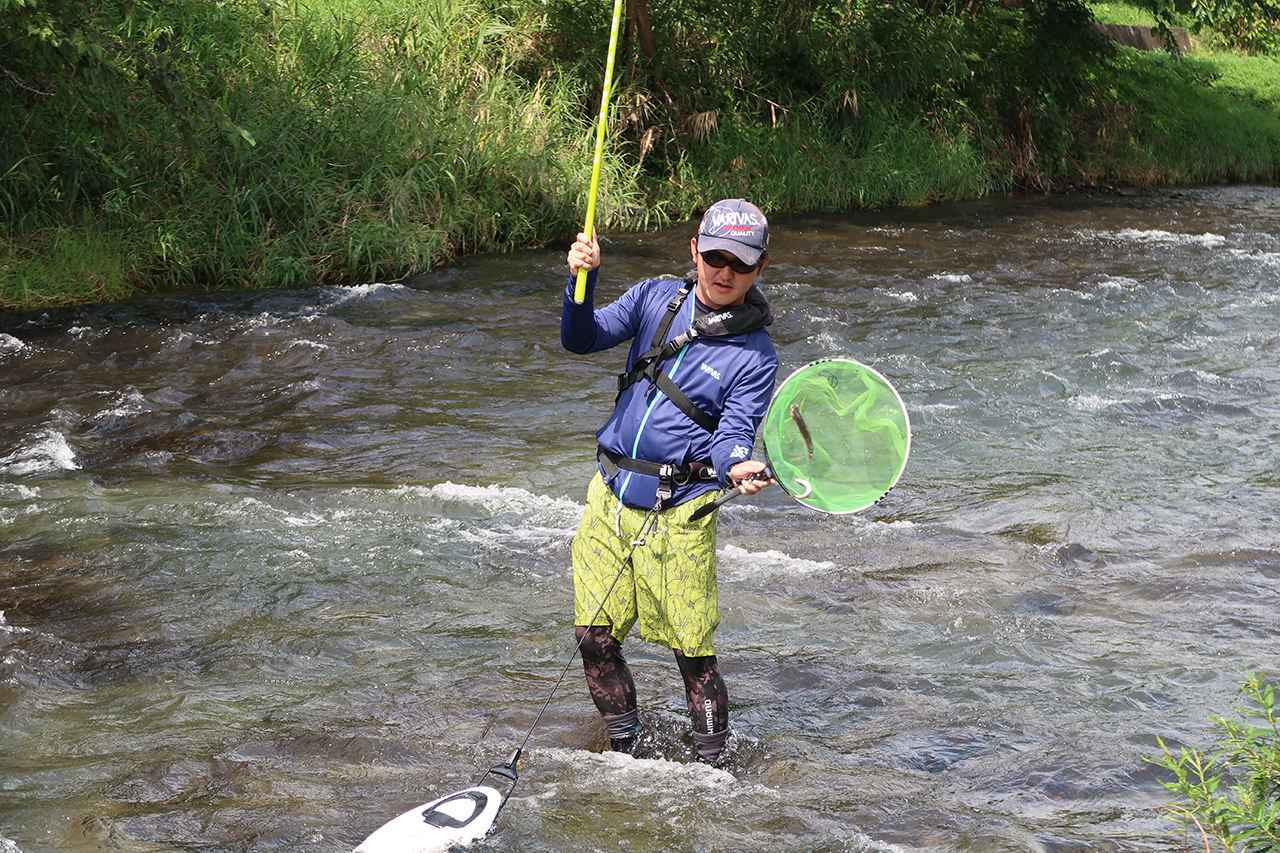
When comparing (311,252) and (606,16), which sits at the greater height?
(606,16)

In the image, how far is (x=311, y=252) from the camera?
15516mm

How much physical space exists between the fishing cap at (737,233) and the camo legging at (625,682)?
4.68ft

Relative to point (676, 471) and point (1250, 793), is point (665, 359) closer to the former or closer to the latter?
point (676, 471)

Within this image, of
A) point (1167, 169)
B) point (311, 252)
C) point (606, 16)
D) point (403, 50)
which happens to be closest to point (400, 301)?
point (311, 252)

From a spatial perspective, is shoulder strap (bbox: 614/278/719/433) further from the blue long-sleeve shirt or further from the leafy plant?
the leafy plant

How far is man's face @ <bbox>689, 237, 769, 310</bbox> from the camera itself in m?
4.95

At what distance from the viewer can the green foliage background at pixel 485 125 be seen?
14.5 meters

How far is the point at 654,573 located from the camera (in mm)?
5059

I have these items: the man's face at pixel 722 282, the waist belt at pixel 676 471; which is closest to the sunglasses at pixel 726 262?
the man's face at pixel 722 282

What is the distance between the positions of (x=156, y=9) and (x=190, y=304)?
327 centimetres

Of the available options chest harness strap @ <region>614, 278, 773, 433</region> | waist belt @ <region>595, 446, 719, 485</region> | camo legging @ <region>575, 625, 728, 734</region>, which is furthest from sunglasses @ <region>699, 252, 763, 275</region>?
camo legging @ <region>575, 625, 728, 734</region>

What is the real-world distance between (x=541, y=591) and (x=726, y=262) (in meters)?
2.88

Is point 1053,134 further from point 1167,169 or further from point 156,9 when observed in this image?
point 156,9

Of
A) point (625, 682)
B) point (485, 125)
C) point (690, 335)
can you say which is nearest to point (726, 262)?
point (690, 335)
